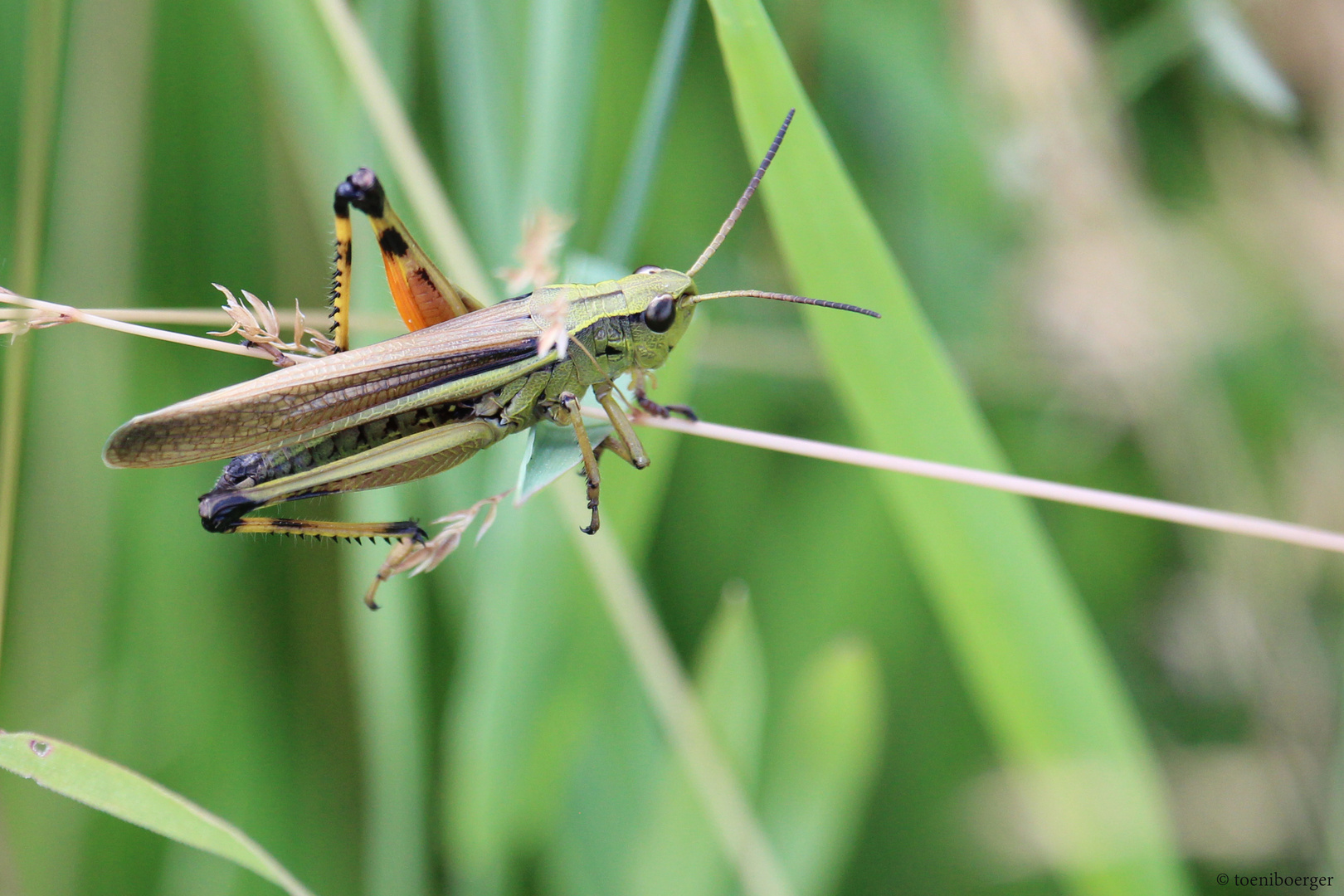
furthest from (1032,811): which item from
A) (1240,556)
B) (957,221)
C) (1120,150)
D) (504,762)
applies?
(1120,150)

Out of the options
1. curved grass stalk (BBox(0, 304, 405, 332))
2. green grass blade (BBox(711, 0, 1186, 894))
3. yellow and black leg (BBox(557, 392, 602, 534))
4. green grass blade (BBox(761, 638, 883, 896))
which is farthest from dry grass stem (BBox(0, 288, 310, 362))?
green grass blade (BBox(761, 638, 883, 896))

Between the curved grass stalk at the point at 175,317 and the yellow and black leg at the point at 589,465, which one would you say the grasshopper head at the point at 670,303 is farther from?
the curved grass stalk at the point at 175,317

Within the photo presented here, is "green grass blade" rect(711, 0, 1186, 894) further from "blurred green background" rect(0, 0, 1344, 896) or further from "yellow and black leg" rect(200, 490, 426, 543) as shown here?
"yellow and black leg" rect(200, 490, 426, 543)

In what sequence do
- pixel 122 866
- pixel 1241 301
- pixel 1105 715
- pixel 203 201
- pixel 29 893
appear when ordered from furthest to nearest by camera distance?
1. pixel 1241 301
2. pixel 203 201
3. pixel 122 866
4. pixel 29 893
5. pixel 1105 715

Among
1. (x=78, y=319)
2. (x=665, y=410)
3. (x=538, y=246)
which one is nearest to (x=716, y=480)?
(x=665, y=410)

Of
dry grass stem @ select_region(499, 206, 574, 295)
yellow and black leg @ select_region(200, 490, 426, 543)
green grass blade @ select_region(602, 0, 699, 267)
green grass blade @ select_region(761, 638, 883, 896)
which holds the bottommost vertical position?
green grass blade @ select_region(761, 638, 883, 896)

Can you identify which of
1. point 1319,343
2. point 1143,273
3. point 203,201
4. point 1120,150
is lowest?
point 1319,343

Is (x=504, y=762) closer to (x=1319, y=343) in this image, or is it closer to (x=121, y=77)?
(x=121, y=77)

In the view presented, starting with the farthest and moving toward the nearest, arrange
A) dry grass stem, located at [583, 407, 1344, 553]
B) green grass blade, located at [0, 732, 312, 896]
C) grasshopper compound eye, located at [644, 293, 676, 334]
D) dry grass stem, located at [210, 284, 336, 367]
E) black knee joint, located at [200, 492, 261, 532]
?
grasshopper compound eye, located at [644, 293, 676, 334]
black knee joint, located at [200, 492, 261, 532]
dry grass stem, located at [210, 284, 336, 367]
dry grass stem, located at [583, 407, 1344, 553]
green grass blade, located at [0, 732, 312, 896]
